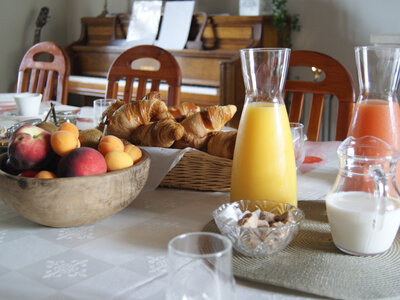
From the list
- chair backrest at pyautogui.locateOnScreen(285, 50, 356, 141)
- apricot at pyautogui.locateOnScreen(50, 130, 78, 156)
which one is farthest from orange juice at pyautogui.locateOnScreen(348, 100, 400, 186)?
chair backrest at pyautogui.locateOnScreen(285, 50, 356, 141)

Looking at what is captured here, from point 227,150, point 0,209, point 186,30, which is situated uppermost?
point 186,30

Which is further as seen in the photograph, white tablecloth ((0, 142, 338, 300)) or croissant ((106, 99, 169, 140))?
croissant ((106, 99, 169, 140))

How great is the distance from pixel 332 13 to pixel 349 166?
8.91ft

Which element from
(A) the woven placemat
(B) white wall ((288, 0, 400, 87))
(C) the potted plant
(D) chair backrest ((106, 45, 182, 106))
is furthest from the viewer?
(C) the potted plant

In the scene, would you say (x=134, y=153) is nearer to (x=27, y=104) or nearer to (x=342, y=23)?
(x=27, y=104)

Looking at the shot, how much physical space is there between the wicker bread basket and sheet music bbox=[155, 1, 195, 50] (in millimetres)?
2529

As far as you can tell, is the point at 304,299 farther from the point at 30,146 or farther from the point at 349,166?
the point at 30,146

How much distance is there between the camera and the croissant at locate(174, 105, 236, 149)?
92 cm

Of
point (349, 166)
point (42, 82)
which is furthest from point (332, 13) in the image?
point (349, 166)

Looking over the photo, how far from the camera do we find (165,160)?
882 mm

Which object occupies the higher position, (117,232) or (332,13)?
(332,13)

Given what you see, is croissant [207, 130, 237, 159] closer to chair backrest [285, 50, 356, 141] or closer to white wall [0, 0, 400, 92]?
chair backrest [285, 50, 356, 141]

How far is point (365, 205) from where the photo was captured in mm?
592

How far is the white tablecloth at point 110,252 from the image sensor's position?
1.75 ft
